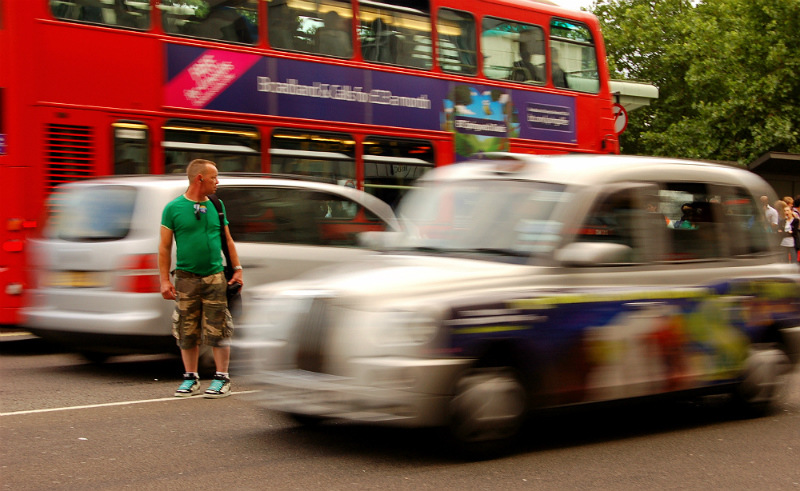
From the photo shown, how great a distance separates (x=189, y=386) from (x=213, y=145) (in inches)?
170

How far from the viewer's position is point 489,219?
6.00 m

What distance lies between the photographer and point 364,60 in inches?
492

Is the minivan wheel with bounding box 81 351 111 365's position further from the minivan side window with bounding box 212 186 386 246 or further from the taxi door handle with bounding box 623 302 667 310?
A: the taxi door handle with bounding box 623 302 667 310

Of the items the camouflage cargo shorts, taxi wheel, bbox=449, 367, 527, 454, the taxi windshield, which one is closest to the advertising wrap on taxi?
the camouflage cargo shorts

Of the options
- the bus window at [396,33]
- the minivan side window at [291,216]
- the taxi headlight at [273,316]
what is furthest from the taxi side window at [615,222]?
the bus window at [396,33]

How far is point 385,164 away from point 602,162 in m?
6.57

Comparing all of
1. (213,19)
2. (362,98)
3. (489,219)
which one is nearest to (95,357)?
(213,19)

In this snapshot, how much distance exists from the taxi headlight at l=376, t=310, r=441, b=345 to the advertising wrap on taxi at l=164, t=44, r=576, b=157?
644 centimetres

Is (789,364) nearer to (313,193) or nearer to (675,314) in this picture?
(675,314)

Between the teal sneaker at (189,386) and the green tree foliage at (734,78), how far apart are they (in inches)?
1364

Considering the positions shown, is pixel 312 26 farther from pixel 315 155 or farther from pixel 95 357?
pixel 95 357

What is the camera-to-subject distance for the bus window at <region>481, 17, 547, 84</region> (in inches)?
543

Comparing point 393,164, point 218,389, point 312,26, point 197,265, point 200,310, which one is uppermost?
point 312,26

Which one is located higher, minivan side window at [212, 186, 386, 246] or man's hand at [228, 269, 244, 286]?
minivan side window at [212, 186, 386, 246]
